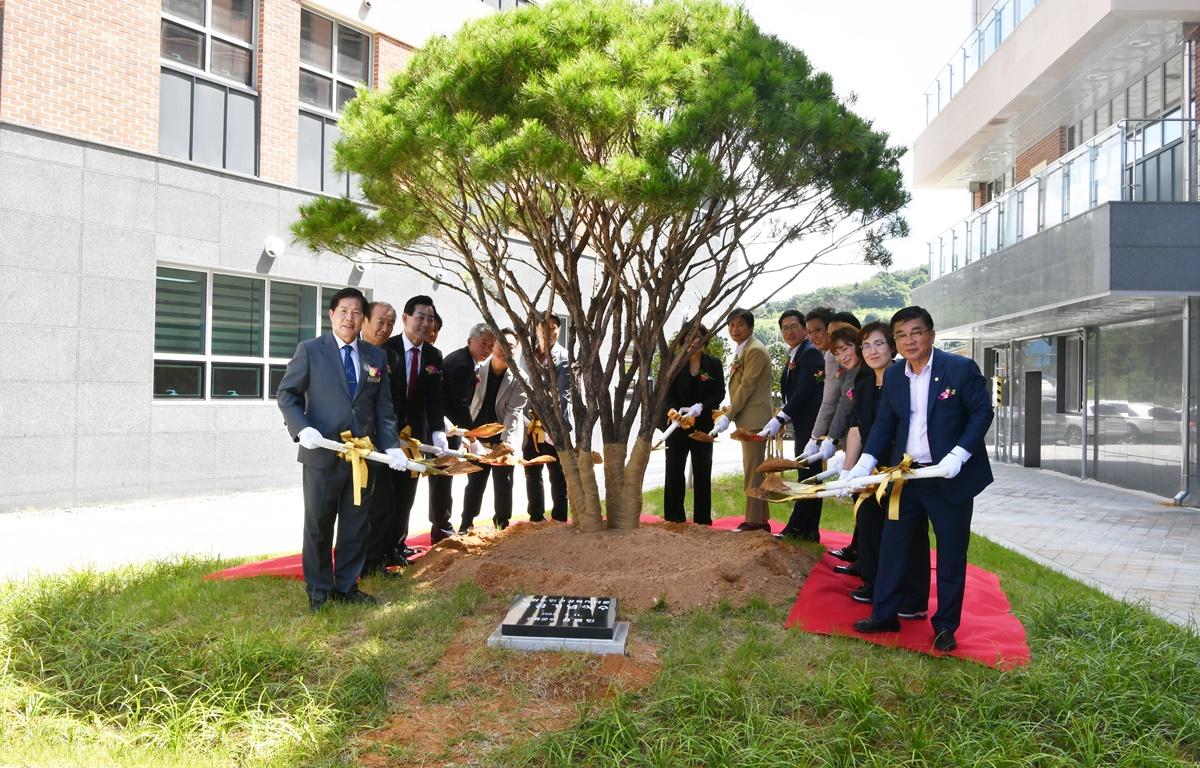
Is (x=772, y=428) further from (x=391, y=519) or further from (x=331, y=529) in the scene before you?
(x=331, y=529)

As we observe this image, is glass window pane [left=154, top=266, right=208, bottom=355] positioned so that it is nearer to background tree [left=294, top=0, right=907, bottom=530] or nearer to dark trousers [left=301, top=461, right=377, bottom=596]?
background tree [left=294, top=0, right=907, bottom=530]

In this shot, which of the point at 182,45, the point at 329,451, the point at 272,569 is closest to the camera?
the point at 329,451

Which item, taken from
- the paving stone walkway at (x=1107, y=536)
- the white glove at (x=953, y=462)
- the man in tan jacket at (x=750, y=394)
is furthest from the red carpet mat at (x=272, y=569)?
the paving stone walkway at (x=1107, y=536)

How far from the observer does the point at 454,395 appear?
24.8 ft

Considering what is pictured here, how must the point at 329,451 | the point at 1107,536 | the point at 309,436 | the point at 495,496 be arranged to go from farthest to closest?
the point at 1107,536
the point at 495,496
the point at 329,451
the point at 309,436

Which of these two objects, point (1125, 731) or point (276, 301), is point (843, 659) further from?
point (276, 301)

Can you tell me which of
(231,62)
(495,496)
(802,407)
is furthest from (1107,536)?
(231,62)

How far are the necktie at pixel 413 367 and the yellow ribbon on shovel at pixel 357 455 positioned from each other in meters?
1.39

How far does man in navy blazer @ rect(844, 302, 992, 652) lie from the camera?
482 cm

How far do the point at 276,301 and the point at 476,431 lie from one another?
6516mm

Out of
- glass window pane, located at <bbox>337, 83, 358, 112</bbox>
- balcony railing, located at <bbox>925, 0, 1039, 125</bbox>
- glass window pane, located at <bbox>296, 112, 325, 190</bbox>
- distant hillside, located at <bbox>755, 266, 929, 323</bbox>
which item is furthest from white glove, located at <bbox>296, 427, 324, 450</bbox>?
distant hillside, located at <bbox>755, 266, 929, 323</bbox>

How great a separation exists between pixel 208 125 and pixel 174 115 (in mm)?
477

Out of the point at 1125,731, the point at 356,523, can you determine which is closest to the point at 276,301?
the point at 356,523

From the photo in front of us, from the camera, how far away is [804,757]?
11.1 feet
